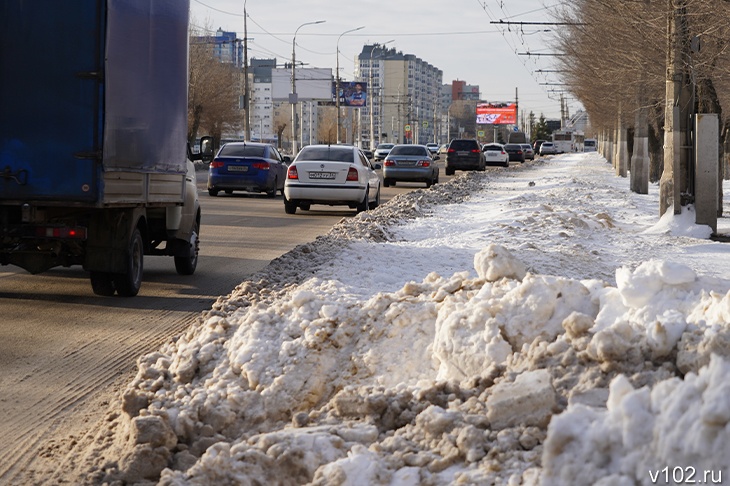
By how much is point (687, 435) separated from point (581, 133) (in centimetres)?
17361

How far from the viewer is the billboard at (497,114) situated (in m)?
146

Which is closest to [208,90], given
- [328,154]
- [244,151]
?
[244,151]

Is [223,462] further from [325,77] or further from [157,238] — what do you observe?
[325,77]

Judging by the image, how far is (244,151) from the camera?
29.6 m

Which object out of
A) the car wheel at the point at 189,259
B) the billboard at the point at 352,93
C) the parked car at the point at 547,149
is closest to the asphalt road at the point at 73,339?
the car wheel at the point at 189,259

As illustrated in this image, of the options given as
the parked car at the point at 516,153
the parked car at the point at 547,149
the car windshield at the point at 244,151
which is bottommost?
the car windshield at the point at 244,151

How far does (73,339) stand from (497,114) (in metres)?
140

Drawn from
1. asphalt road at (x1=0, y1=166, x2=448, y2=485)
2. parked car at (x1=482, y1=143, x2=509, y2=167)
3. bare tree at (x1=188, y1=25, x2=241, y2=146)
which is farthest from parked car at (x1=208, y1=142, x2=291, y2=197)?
parked car at (x1=482, y1=143, x2=509, y2=167)

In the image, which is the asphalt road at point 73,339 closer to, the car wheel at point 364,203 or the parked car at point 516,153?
the car wheel at point 364,203

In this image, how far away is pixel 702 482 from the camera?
4188 millimetres

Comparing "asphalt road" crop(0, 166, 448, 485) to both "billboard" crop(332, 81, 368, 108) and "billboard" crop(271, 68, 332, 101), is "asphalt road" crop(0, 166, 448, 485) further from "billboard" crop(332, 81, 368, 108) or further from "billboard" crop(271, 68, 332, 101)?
"billboard" crop(332, 81, 368, 108)

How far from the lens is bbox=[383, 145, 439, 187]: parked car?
131ft

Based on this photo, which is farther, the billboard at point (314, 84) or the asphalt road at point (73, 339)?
the billboard at point (314, 84)

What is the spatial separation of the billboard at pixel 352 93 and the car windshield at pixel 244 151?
78.3 meters
